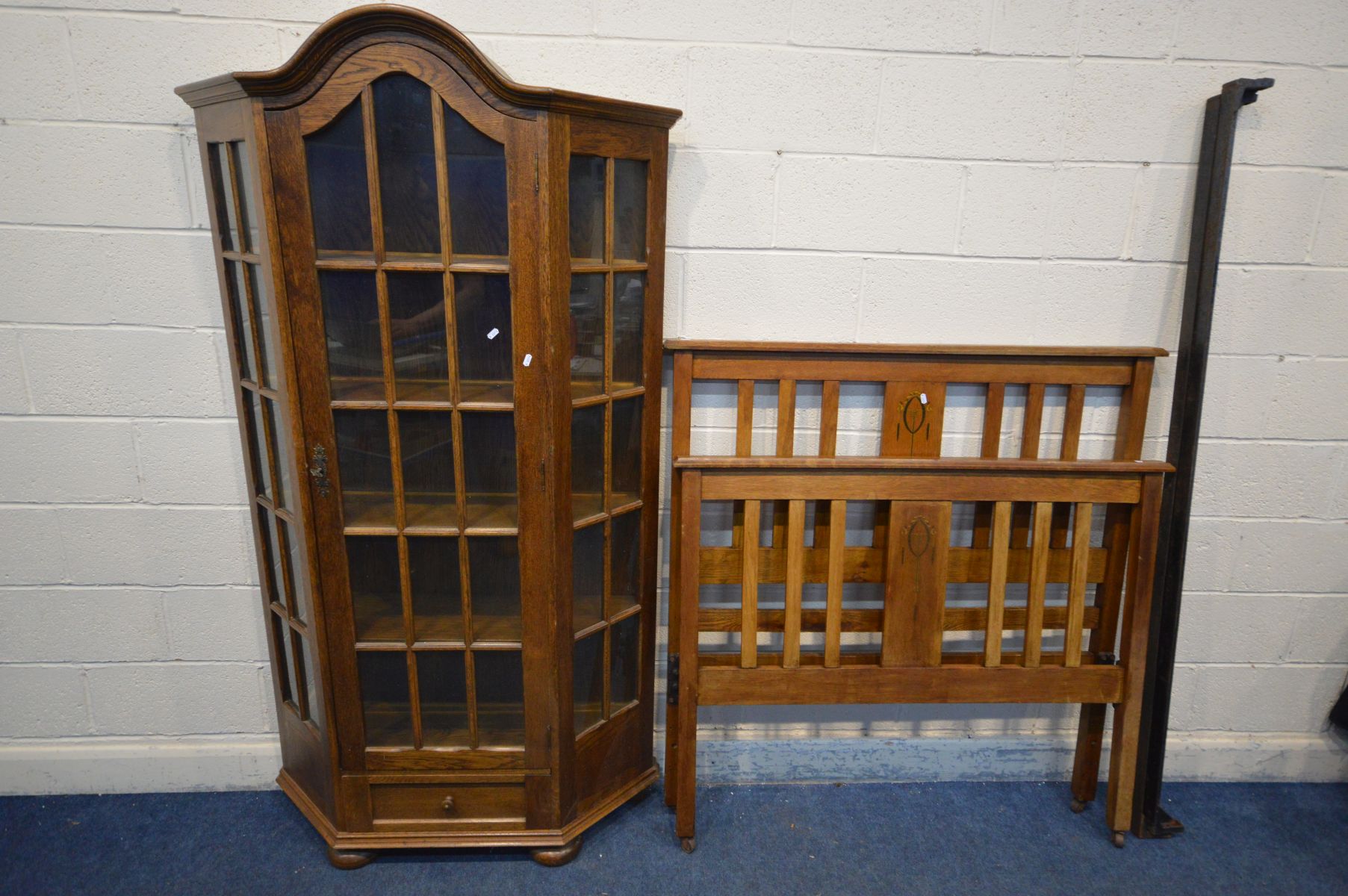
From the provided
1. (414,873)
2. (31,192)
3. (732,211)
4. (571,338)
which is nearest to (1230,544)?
(732,211)

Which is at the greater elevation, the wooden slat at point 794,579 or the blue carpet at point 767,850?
the wooden slat at point 794,579

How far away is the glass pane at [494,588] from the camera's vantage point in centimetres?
163

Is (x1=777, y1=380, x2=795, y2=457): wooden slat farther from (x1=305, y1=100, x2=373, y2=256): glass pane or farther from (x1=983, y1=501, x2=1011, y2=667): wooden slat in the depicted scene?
(x1=305, y1=100, x2=373, y2=256): glass pane

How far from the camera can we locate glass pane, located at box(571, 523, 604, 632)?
5.54 ft

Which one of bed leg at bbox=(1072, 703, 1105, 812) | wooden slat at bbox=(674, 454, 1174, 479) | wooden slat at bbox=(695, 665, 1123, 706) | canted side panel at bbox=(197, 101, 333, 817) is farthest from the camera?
bed leg at bbox=(1072, 703, 1105, 812)

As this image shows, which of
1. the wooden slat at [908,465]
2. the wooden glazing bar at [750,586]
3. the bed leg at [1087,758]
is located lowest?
the bed leg at [1087,758]

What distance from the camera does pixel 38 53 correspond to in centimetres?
161

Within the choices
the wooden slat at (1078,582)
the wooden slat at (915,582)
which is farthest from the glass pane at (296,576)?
the wooden slat at (1078,582)

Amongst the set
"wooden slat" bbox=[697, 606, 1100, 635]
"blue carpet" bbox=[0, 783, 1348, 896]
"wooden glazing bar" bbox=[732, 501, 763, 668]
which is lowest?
"blue carpet" bbox=[0, 783, 1348, 896]

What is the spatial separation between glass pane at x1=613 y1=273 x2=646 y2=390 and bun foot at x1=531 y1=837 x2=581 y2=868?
103cm

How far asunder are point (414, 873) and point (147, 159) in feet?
5.36

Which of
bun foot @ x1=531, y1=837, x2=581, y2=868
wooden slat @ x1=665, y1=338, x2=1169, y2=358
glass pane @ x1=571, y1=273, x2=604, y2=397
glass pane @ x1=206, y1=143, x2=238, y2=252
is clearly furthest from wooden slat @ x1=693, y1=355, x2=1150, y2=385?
bun foot @ x1=531, y1=837, x2=581, y2=868

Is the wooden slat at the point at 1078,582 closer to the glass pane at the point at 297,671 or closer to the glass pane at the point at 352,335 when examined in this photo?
the glass pane at the point at 352,335

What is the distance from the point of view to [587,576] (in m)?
1.73
